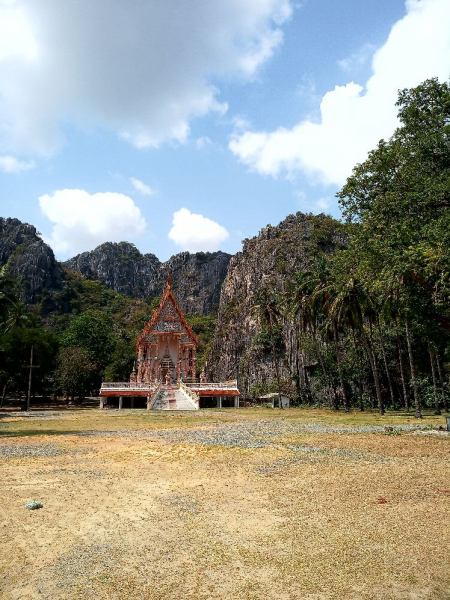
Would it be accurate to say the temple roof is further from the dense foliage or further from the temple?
the dense foliage

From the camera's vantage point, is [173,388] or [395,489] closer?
[395,489]

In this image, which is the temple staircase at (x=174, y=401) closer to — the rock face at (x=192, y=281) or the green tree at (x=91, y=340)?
the green tree at (x=91, y=340)

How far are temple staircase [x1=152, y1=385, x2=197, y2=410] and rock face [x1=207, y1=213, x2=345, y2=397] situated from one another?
23.9m

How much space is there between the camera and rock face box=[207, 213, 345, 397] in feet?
235

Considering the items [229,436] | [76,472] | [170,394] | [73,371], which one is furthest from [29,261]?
[76,472]

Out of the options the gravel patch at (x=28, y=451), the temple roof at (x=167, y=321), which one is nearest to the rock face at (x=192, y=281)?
the temple roof at (x=167, y=321)

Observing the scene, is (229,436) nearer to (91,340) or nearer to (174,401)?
(174,401)

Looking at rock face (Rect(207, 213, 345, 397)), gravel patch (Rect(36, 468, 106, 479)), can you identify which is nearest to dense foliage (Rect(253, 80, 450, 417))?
gravel patch (Rect(36, 468, 106, 479))

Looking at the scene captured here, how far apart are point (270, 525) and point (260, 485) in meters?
2.51

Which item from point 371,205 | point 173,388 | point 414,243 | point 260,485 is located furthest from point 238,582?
point 173,388

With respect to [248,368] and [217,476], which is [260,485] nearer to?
[217,476]

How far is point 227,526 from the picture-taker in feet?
22.3

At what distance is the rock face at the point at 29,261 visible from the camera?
13425 centimetres

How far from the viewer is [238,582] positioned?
4973 mm
